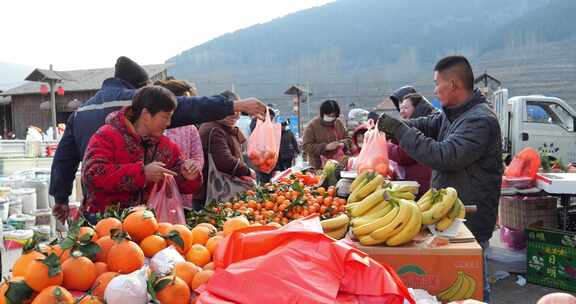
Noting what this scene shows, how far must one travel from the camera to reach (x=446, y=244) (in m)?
2.38

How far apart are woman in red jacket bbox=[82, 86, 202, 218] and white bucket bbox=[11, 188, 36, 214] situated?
3.69 m

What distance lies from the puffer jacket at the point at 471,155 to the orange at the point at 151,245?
1.76 meters

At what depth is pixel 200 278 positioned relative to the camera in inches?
66.7

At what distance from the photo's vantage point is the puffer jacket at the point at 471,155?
2.90m

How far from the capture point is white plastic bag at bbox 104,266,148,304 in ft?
4.92

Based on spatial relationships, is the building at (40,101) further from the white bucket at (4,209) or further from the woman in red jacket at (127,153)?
the woman in red jacket at (127,153)

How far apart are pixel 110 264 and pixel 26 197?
489 cm

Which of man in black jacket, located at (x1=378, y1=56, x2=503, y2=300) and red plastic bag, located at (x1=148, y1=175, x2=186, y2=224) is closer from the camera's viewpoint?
red plastic bag, located at (x1=148, y1=175, x2=186, y2=224)

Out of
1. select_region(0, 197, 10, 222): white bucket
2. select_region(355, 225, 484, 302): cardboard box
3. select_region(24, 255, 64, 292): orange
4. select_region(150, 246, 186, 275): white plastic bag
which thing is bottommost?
select_region(0, 197, 10, 222): white bucket

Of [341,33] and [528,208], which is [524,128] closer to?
[528,208]

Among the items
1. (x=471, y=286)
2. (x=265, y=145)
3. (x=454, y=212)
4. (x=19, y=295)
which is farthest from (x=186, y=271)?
(x=265, y=145)

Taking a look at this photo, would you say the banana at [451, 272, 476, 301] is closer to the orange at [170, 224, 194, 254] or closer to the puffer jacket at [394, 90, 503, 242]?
the puffer jacket at [394, 90, 503, 242]

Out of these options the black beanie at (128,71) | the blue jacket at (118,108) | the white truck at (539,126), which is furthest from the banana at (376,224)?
the white truck at (539,126)

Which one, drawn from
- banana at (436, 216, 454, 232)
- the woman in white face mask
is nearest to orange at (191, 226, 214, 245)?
banana at (436, 216, 454, 232)
